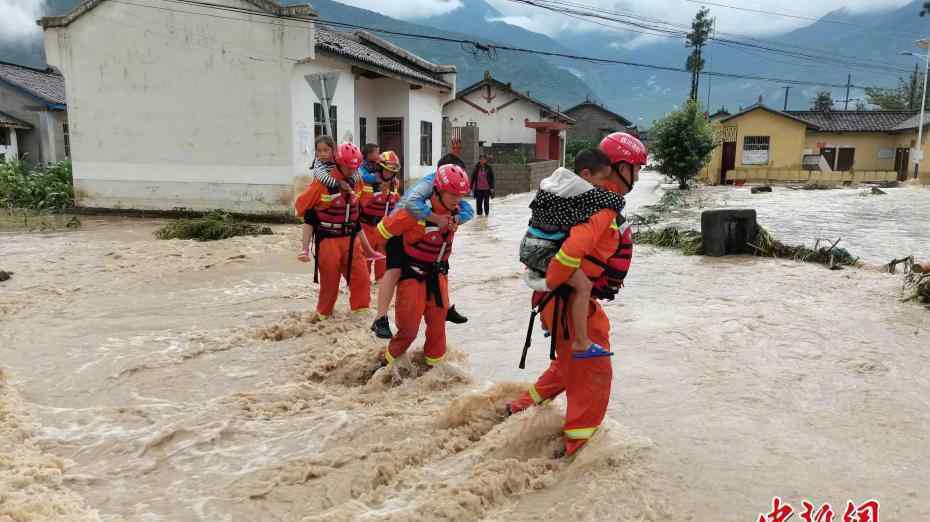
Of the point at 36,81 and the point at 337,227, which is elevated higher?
the point at 36,81

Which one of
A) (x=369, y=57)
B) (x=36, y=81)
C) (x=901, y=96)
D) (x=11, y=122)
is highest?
(x=901, y=96)

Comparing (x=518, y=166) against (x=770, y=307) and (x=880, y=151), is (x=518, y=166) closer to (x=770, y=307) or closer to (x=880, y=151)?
(x=770, y=307)

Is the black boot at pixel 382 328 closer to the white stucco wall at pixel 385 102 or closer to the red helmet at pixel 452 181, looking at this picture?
the red helmet at pixel 452 181

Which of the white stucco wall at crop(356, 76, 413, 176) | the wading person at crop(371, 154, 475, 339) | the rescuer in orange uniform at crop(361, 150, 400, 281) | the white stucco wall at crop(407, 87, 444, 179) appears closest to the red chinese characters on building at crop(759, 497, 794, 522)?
the wading person at crop(371, 154, 475, 339)

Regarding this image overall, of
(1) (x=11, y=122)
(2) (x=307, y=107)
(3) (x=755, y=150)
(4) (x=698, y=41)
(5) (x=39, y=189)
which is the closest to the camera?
(2) (x=307, y=107)

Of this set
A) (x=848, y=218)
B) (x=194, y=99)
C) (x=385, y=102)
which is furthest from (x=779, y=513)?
(x=385, y=102)

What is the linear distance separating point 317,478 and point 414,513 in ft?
2.31

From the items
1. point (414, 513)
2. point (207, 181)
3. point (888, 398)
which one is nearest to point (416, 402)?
point (414, 513)

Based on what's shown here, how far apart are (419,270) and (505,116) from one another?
32248mm

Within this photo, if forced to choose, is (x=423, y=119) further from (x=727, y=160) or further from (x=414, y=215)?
(x=727, y=160)

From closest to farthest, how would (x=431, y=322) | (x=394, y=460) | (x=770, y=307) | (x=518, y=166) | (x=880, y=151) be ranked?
(x=394, y=460)
(x=431, y=322)
(x=770, y=307)
(x=518, y=166)
(x=880, y=151)

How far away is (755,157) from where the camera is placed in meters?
35.4

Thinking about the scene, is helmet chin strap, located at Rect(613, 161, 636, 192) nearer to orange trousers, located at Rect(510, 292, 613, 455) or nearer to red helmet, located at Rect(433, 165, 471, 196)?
orange trousers, located at Rect(510, 292, 613, 455)

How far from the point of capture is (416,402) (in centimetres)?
445
